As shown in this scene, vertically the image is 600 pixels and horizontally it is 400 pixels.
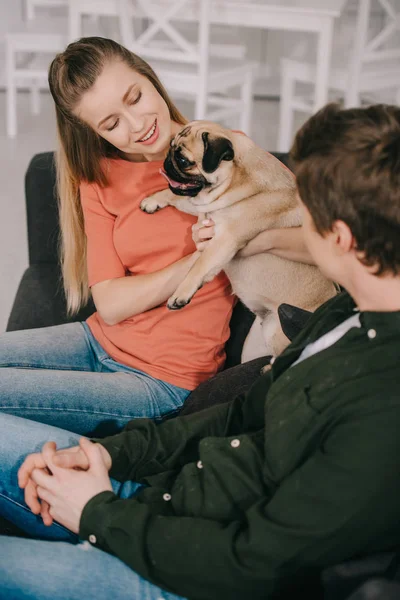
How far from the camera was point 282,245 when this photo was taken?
1.71 metres

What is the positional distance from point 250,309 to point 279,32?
5.70m

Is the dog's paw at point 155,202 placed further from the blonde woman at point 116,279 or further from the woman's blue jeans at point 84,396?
the woman's blue jeans at point 84,396

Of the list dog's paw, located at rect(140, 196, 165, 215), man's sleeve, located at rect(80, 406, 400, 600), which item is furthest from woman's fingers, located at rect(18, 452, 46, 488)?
dog's paw, located at rect(140, 196, 165, 215)

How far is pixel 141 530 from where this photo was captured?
98cm

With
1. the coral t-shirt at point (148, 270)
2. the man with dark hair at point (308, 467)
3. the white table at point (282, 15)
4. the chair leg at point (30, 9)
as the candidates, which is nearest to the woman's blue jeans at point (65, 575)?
the man with dark hair at point (308, 467)

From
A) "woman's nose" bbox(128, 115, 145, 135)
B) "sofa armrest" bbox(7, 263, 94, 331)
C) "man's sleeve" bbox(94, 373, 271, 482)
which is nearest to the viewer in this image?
"man's sleeve" bbox(94, 373, 271, 482)

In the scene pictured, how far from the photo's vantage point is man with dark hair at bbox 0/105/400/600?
2.87 feet

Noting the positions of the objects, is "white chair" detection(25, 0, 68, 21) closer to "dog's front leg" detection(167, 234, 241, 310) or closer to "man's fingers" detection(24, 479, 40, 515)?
"dog's front leg" detection(167, 234, 241, 310)

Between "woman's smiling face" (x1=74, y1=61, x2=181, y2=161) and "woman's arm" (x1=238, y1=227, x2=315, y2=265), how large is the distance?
35cm

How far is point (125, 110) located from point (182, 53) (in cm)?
296

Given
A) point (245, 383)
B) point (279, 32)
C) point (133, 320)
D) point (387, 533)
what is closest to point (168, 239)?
point (133, 320)

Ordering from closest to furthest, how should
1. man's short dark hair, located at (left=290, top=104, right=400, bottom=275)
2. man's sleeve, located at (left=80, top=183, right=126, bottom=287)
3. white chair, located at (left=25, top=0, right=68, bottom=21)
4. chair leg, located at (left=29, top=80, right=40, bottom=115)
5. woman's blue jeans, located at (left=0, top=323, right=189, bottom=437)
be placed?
man's short dark hair, located at (left=290, top=104, right=400, bottom=275) < woman's blue jeans, located at (left=0, top=323, right=189, bottom=437) < man's sleeve, located at (left=80, top=183, right=126, bottom=287) < white chair, located at (left=25, top=0, right=68, bottom=21) < chair leg, located at (left=29, top=80, right=40, bottom=115)

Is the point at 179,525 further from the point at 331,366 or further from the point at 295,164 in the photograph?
the point at 295,164

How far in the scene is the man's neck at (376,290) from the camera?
938 millimetres
